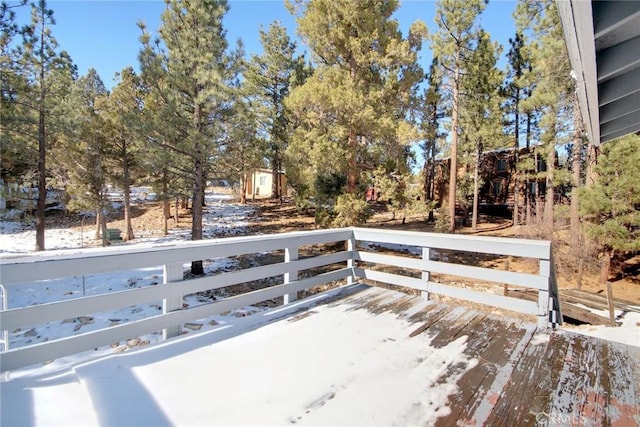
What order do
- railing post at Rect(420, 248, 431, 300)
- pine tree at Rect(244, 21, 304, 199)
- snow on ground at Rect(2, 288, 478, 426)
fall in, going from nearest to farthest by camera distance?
snow on ground at Rect(2, 288, 478, 426) < railing post at Rect(420, 248, 431, 300) < pine tree at Rect(244, 21, 304, 199)

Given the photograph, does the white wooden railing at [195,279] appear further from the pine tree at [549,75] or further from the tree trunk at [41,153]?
the tree trunk at [41,153]

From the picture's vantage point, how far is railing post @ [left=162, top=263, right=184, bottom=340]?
2.80m

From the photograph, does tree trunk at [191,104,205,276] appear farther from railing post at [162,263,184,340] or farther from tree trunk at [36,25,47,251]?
railing post at [162,263,184,340]

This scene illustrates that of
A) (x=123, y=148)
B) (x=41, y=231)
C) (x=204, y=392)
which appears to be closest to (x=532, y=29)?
(x=204, y=392)

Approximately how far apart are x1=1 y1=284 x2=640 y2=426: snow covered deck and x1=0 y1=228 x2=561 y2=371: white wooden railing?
0.19 m

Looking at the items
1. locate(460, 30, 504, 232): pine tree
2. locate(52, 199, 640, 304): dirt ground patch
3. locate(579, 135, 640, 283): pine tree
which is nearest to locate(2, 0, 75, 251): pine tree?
locate(52, 199, 640, 304): dirt ground patch

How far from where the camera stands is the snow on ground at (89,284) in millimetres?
5777

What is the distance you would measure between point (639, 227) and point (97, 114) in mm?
20130

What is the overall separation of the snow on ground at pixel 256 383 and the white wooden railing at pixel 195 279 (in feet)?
0.67

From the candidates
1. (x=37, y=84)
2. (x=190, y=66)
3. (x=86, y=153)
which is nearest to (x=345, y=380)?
(x=190, y=66)

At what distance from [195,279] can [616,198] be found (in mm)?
12032

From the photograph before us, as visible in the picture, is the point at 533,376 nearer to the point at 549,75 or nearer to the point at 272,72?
the point at 549,75

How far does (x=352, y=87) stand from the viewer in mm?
9602

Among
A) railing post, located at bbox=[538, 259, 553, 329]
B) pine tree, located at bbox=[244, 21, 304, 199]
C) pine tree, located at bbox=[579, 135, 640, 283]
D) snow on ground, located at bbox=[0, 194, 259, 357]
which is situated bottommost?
snow on ground, located at bbox=[0, 194, 259, 357]
